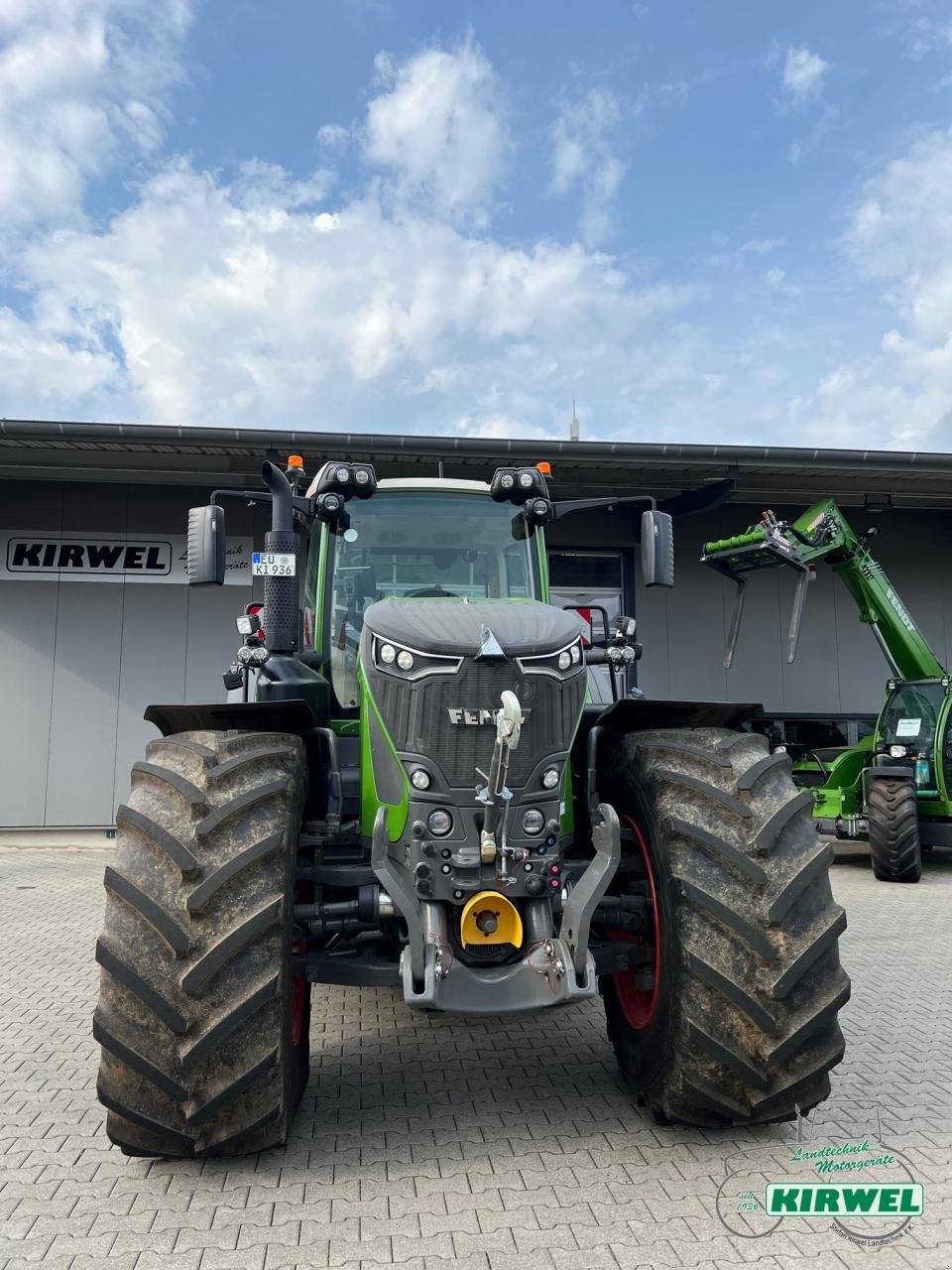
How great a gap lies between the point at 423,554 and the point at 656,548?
3.54ft

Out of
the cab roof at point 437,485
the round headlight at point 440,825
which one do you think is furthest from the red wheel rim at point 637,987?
the cab roof at point 437,485

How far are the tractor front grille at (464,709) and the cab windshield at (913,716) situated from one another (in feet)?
27.7

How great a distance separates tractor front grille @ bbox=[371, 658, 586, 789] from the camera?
3.00 m

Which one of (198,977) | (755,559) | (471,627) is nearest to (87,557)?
(755,559)

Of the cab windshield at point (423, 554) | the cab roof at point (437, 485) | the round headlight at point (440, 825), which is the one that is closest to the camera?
the round headlight at point (440, 825)

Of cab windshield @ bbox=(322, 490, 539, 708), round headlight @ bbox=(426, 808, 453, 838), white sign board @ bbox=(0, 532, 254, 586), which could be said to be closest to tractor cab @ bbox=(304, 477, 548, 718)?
cab windshield @ bbox=(322, 490, 539, 708)

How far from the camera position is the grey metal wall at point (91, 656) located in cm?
1233

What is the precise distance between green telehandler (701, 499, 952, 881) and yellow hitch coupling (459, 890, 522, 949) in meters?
6.96

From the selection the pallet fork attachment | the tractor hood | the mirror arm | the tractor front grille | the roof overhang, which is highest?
the roof overhang

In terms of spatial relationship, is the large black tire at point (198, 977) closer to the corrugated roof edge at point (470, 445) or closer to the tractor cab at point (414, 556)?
the tractor cab at point (414, 556)

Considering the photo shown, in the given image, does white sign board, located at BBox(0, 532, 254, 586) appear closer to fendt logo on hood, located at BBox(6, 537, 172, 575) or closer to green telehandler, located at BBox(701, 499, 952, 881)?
fendt logo on hood, located at BBox(6, 537, 172, 575)

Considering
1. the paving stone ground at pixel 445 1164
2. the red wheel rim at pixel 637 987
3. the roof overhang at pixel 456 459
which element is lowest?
the paving stone ground at pixel 445 1164

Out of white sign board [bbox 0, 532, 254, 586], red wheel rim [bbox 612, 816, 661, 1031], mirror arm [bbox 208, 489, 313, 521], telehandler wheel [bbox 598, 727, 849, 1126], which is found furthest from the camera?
white sign board [bbox 0, 532, 254, 586]

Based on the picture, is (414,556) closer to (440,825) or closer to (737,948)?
(440,825)
